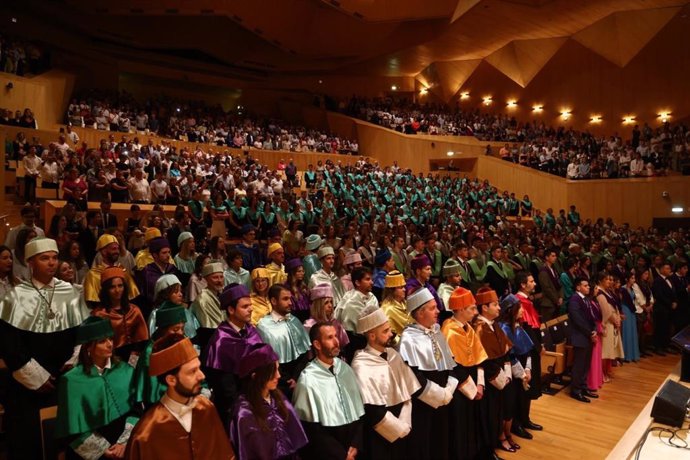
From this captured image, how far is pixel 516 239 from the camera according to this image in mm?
11859

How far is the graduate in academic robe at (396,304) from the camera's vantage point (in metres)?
4.93

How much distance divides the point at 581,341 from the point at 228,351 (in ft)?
17.1

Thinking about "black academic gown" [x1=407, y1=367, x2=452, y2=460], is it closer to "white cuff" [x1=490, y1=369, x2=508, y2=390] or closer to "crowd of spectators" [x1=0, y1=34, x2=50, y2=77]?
"white cuff" [x1=490, y1=369, x2=508, y2=390]

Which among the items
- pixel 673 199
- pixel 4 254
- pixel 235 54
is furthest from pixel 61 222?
pixel 235 54

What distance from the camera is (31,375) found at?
339 cm

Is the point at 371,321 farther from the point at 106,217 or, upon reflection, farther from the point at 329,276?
the point at 106,217

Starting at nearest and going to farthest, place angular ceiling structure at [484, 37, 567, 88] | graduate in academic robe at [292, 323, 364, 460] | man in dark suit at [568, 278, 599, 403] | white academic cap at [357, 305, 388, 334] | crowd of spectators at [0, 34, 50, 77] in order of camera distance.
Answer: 1. graduate in academic robe at [292, 323, 364, 460]
2. white academic cap at [357, 305, 388, 334]
3. man in dark suit at [568, 278, 599, 403]
4. crowd of spectators at [0, 34, 50, 77]
5. angular ceiling structure at [484, 37, 567, 88]

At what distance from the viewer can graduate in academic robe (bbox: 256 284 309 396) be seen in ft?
13.4

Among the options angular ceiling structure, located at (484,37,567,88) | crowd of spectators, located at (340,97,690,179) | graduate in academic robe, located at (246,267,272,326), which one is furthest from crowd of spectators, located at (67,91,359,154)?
graduate in academic robe, located at (246,267,272,326)

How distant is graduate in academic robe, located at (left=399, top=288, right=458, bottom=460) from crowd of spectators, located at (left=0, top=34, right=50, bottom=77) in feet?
49.4

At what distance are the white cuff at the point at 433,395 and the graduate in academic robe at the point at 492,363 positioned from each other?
2.84 ft

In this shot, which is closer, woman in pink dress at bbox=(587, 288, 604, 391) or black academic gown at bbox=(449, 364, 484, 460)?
black academic gown at bbox=(449, 364, 484, 460)

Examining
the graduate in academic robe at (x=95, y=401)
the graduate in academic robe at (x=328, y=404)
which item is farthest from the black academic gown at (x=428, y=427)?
the graduate in academic robe at (x=95, y=401)

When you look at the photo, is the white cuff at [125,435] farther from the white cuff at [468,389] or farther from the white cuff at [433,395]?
the white cuff at [468,389]
